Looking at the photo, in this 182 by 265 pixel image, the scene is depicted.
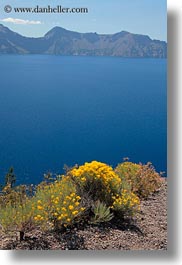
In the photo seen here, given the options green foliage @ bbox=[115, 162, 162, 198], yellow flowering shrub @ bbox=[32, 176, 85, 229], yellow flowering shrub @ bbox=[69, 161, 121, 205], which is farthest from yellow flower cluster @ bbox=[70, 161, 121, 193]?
green foliage @ bbox=[115, 162, 162, 198]

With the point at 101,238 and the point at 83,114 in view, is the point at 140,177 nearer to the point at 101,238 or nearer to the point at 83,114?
the point at 101,238

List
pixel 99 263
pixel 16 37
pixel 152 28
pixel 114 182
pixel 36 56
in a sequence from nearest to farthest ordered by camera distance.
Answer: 1. pixel 99 263
2. pixel 114 182
3. pixel 152 28
4. pixel 16 37
5. pixel 36 56

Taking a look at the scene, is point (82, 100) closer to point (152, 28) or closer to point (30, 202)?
point (152, 28)

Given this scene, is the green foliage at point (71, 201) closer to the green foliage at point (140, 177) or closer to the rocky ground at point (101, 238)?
the rocky ground at point (101, 238)

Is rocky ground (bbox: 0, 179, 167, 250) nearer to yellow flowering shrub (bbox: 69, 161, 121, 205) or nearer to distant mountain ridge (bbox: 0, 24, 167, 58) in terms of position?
yellow flowering shrub (bbox: 69, 161, 121, 205)

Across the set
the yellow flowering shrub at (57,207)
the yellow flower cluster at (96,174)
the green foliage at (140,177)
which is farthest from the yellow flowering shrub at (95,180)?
the green foliage at (140,177)

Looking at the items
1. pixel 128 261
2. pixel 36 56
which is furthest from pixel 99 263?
pixel 36 56

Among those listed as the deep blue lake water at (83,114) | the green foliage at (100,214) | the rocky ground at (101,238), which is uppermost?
the deep blue lake water at (83,114)
